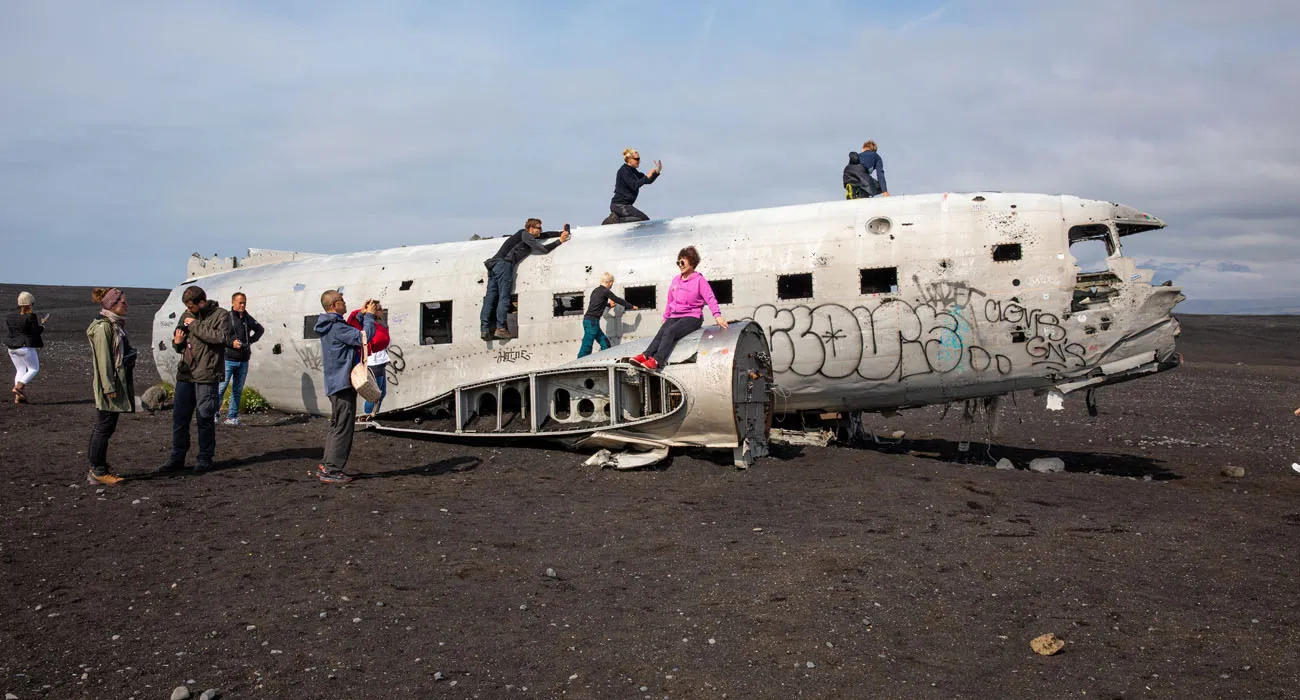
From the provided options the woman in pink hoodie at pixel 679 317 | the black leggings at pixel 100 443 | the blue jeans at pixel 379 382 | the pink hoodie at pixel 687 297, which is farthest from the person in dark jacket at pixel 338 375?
the pink hoodie at pixel 687 297

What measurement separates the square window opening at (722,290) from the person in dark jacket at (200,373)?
6.62 meters

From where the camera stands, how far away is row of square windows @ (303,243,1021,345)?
1287 centimetres

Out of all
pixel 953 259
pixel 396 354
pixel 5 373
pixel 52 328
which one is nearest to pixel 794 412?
pixel 953 259

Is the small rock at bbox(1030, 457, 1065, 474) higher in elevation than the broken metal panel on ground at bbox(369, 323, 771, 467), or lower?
lower

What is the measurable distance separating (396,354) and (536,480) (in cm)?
479

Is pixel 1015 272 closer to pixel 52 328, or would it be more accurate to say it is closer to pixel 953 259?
pixel 953 259

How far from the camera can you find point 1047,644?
582 cm

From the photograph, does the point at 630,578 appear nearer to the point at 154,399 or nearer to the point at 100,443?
the point at 100,443

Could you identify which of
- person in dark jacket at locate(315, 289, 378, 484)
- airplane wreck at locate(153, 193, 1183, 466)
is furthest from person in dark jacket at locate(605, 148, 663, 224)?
person in dark jacket at locate(315, 289, 378, 484)

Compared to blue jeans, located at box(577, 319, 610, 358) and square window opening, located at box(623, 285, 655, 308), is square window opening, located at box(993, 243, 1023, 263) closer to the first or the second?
square window opening, located at box(623, 285, 655, 308)

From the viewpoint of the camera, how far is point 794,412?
45.6ft

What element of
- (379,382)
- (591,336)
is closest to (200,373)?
(379,382)

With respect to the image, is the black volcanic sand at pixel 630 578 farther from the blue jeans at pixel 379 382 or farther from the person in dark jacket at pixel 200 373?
the blue jeans at pixel 379 382

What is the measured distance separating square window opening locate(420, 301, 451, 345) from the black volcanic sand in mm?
2257
